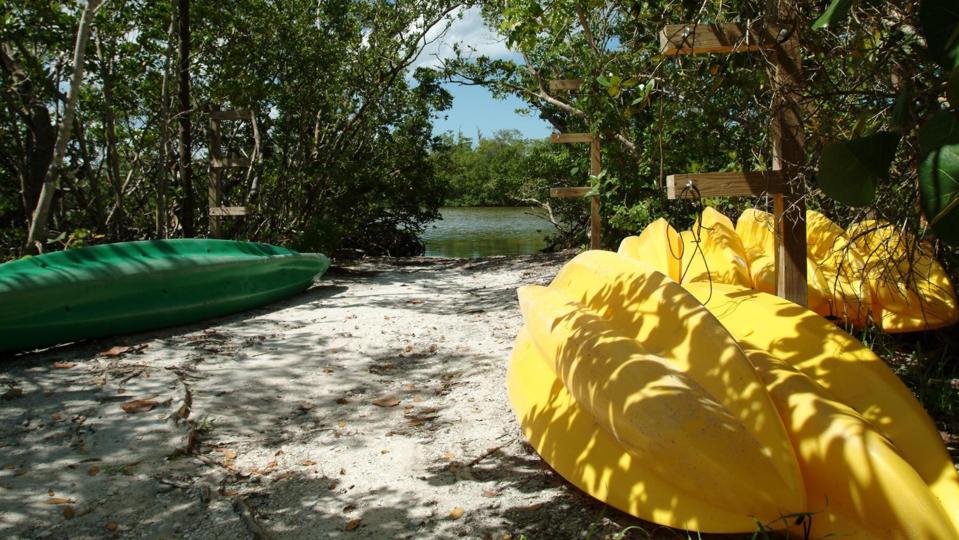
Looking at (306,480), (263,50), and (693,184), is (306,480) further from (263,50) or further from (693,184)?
(263,50)

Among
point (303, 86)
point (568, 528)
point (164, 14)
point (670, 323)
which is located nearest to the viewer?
point (568, 528)

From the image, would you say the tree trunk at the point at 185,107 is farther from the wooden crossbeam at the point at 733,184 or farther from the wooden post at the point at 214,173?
the wooden crossbeam at the point at 733,184

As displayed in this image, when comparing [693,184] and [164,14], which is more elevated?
[164,14]

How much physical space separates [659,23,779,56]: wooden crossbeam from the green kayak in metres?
4.20

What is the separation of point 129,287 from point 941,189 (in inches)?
207

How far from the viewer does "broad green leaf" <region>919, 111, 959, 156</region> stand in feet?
3.02

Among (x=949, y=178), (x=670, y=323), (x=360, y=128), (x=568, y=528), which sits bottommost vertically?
(x=568, y=528)

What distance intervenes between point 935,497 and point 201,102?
9011 millimetres

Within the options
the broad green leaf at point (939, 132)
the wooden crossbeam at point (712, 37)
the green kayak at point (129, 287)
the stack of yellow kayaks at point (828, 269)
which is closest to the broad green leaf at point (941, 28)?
the broad green leaf at point (939, 132)

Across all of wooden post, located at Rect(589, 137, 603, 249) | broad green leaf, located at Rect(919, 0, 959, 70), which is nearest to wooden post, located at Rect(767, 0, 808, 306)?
broad green leaf, located at Rect(919, 0, 959, 70)

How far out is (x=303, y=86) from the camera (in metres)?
9.71

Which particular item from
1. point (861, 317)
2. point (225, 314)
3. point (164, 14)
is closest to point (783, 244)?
point (861, 317)

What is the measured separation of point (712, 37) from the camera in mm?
2850

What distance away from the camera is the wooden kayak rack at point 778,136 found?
2828mm
